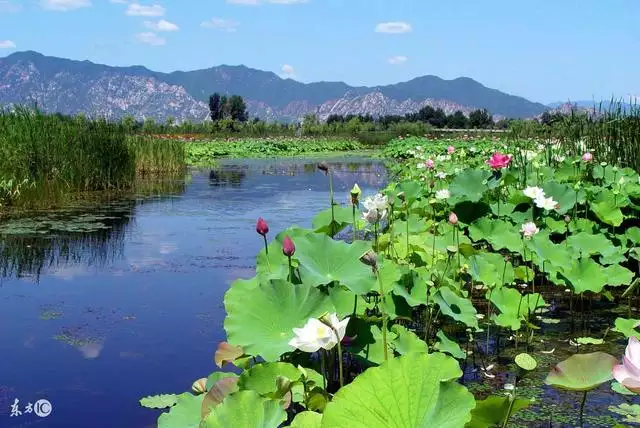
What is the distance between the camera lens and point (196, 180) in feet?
38.3

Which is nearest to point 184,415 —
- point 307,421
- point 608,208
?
point 307,421

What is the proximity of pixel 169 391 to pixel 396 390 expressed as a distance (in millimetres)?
1502

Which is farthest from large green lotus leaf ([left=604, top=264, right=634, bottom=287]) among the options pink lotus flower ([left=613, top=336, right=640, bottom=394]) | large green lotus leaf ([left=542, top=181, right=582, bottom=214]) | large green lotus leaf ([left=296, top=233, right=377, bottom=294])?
pink lotus flower ([left=613, top=336, right=640, bottom=394])

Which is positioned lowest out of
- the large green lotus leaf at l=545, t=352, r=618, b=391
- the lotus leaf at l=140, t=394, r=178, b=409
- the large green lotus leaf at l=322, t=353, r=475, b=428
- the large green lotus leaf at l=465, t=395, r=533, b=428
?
the lotus leaf at l=140, t=394, r=178, b=409

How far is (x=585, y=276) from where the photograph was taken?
2.69 metres

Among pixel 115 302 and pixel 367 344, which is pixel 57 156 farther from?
pixel 367 344

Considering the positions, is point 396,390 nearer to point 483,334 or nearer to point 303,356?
point 303,356

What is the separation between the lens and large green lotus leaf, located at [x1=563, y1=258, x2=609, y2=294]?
264 cm

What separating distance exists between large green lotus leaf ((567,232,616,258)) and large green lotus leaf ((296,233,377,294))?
1.49 m

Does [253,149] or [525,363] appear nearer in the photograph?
[525,363]

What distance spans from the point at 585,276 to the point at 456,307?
74 centimetres

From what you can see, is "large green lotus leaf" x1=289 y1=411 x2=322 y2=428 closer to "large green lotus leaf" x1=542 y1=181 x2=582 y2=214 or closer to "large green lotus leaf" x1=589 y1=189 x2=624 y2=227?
"large green lotus leaf" x1=542 y1=181 x2=582 y2=214

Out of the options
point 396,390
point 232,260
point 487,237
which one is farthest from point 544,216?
point 396,390

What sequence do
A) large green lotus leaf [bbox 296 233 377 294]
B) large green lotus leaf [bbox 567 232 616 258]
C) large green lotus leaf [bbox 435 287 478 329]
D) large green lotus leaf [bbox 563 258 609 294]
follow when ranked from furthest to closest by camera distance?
large green lotus leaf [bbox 567 232 616 258] → large green lotus leaf [bbox 563 258 609 294] → large green lotus leaf [bbox 435 287 478 329] → large green lotus leaf [bbox 296 233 377 294]
